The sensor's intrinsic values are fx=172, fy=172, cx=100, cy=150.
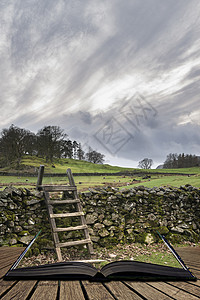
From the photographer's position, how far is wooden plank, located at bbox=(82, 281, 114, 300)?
1022 millimetres

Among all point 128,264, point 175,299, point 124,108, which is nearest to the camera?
point 175,299

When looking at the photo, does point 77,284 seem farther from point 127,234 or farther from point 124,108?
point 124,108

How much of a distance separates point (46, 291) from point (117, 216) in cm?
562

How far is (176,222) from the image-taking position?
695 centimetres

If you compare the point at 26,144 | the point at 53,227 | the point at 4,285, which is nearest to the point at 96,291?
the point at 4,285

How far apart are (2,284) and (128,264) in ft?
2.95

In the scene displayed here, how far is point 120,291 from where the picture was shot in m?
Result: 1.08

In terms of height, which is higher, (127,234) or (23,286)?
(23,286)

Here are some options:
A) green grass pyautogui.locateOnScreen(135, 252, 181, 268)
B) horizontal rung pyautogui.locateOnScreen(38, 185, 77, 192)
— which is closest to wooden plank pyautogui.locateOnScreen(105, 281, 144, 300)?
green grass pyautogui.locateOnScreen(135, 252, 181, 268)

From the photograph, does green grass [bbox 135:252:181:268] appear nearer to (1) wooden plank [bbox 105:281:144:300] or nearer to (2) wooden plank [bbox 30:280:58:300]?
(1) wooden plank [bbox 105:281:144:300]

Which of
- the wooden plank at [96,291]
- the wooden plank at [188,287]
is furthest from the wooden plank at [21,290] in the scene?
the wooden plank at [188,287]

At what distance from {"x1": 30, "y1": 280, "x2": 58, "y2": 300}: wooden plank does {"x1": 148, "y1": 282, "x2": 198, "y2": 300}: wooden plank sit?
2.10 feet

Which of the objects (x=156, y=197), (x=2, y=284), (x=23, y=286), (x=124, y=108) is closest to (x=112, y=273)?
(x=23, y=286)

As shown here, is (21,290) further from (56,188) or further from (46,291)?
(56,188)
